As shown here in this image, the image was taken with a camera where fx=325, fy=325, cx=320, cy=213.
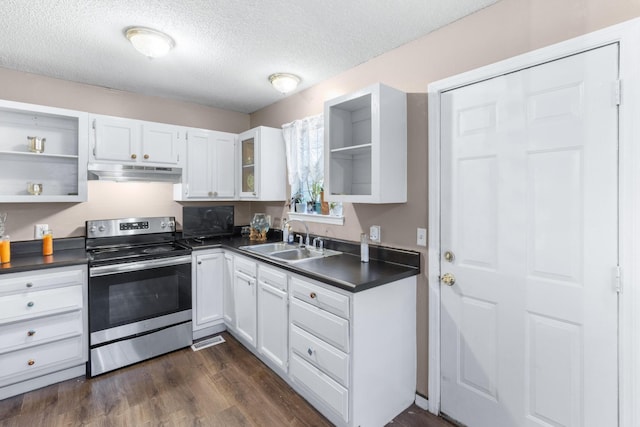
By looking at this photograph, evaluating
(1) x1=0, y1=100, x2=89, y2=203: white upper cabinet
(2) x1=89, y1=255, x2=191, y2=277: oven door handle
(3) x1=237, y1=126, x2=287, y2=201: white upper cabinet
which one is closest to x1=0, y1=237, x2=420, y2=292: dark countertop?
(2) x1=89, y1=255, x2=191, y2=277: oven door handle

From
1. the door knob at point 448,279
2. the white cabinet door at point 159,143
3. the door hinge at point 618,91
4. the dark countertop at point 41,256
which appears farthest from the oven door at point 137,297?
the door hinge at point 618,91

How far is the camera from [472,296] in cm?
192

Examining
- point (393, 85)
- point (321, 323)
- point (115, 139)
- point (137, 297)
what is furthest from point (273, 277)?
point (115, 139)

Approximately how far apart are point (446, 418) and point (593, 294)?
3.78 feet

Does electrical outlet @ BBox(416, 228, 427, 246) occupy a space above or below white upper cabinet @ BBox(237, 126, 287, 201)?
below

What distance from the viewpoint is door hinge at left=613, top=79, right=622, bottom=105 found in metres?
1.39

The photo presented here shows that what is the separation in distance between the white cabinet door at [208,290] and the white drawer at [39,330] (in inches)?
35.0

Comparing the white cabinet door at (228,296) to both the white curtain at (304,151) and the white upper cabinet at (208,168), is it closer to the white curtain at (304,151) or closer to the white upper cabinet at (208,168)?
the white upper cabinet at (208,168)

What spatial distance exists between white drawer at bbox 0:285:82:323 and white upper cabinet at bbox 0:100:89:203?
2.51 ft

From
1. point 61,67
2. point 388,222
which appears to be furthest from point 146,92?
point 388,222

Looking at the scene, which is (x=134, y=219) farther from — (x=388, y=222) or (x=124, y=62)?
(x=388, y=222)

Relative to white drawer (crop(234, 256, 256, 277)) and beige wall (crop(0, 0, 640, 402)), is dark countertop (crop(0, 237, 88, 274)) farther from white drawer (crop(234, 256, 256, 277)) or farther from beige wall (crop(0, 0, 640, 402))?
white drawer (crop(234, 256, 256, 277))

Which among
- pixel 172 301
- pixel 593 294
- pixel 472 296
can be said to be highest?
pixel 593 294

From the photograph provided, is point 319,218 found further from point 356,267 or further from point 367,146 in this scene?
point 367,146
